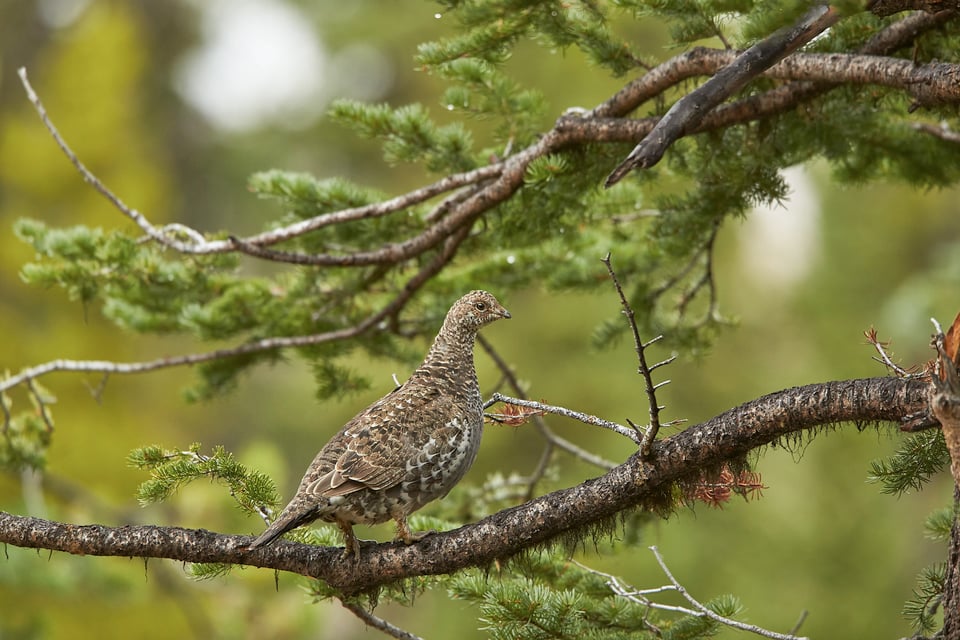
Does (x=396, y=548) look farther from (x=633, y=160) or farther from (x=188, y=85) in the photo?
(x=188, y=85)

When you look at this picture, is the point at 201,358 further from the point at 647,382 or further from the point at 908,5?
the point at 908,5

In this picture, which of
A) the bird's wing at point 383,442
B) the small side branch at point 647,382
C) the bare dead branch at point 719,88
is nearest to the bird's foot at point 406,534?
the bird's wing at point 383,442

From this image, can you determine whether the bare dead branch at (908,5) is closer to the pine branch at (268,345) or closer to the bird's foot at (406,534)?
the bird's foot at (406,534)

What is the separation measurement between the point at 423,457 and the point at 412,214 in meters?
2.01

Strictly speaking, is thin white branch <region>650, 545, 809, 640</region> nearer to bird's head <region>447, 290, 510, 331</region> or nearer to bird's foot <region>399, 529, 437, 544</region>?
bird's foot <region>399, 529, 437, 544</region>

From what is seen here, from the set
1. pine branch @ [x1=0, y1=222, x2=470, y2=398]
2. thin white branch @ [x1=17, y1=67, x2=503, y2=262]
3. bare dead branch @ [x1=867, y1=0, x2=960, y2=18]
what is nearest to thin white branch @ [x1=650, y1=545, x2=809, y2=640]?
bare dead branch @ [x1=867, y1=0, x2=960, y2=18]

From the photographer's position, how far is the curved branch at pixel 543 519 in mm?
3104

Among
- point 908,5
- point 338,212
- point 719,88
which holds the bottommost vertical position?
point 719,88

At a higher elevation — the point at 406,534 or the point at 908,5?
the point at 908,5

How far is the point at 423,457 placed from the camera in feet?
13.1

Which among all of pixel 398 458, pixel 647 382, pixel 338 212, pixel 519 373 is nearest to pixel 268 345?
pixel 338 212

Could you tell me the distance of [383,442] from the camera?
13.1ft

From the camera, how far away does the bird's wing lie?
3844mm

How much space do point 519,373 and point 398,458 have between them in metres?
10.1
